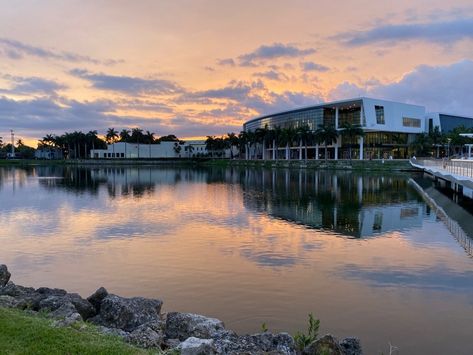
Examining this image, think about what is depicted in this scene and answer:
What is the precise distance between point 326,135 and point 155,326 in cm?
13394

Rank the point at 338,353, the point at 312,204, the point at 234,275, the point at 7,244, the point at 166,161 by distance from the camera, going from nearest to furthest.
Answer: the point at 338,353
the point at 234,275
the point at 7,244
the point at 312,204
the point at 166,161

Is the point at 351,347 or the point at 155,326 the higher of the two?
the point at 155,326

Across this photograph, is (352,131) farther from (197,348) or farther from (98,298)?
(197,348)

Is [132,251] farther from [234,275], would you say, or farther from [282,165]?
[282,165]

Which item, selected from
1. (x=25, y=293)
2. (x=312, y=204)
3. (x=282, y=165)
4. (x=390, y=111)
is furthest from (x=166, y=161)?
(x=25, y=293)

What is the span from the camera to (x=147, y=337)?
954 centimetres

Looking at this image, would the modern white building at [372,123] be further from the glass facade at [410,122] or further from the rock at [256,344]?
the rock at [256,344]

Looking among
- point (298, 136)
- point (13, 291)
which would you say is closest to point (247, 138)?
point (298, 136)

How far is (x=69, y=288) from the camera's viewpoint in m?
17.1

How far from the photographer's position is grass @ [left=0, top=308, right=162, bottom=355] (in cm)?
771

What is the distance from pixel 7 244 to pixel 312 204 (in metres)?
27.2

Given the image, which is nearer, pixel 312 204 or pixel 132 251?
pixel 132 251

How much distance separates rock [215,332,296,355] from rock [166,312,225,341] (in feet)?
1.48

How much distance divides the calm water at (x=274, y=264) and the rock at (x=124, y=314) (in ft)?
8.09
